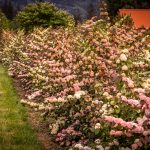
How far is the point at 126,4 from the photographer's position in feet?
205

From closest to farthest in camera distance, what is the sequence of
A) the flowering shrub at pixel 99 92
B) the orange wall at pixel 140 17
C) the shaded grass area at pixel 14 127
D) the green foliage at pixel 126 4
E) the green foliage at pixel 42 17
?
the flowering shrub at pixel 99 92, the shaded grass area at pixel 14 127, the green foliage at pixel 42 17, the orange wall at pixel 140 17, the green foliage at pixel 126 4

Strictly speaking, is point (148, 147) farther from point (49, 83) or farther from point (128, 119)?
point (49, 83)

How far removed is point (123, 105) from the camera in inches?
351

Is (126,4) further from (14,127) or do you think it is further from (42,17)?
(14,127)

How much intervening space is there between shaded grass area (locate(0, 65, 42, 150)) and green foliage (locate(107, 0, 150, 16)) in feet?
143

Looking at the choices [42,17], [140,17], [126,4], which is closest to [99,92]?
[42,17]

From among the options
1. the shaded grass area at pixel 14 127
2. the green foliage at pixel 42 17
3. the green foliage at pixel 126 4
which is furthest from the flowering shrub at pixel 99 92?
the green foliage at pixel 126 4

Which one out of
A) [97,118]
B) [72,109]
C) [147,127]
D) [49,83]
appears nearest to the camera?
[147,127]

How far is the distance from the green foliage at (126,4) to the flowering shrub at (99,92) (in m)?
42.6

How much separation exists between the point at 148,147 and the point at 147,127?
324 mm

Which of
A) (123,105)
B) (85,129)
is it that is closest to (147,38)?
(85,129)

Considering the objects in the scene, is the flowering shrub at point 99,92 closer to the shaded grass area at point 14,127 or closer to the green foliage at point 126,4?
the shaded grass area at point 14,127

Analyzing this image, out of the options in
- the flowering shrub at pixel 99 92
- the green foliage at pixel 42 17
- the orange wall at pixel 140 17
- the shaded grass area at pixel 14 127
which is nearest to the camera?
the flowering shrub at pixel 99 92

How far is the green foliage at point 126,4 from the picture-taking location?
5916 centimetres
